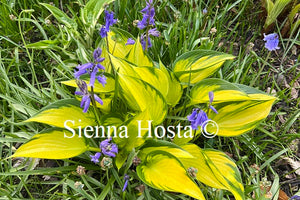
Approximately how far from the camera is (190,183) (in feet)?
4.41

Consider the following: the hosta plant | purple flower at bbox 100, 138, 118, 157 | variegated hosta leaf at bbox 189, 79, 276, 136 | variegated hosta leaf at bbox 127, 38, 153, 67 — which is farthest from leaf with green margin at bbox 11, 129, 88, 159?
variegated hosta leaf at bbox 189, 79, 276, 136

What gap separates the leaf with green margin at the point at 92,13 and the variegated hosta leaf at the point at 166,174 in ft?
3.49

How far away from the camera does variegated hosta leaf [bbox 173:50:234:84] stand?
1.73 m

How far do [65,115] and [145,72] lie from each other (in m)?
0.46

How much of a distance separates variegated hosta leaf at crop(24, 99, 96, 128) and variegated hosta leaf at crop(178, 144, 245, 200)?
0.52m

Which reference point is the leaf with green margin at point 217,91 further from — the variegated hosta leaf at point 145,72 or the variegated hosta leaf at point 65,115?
the variegated hosta leaf at point 65,115

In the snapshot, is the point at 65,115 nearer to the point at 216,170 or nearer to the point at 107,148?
the point at 107,148

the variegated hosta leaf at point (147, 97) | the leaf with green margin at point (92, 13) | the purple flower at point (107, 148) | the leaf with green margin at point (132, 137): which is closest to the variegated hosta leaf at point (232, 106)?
the variegated hosta leaf at point (147, 97)

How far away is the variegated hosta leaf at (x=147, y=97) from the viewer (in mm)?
1466

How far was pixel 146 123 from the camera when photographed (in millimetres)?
1471

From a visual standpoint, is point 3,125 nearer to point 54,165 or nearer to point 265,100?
point 54,165

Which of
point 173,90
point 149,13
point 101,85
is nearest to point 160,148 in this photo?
point 173,90

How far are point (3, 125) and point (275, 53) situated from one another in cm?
205

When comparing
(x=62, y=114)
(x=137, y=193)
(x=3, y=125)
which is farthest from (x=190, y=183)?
(x=3, y=125)
